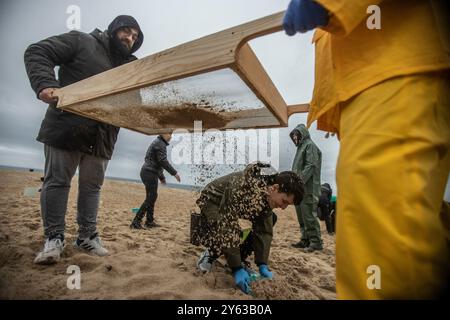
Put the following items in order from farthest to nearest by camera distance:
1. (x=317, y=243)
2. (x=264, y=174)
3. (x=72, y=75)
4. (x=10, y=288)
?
(x=317, y=243) → (x=264, y=174) → (x=72, y=75) → (x=10, y=288)

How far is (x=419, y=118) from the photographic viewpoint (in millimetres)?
730

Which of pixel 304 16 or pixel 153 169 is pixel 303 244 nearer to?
pixel 153 169

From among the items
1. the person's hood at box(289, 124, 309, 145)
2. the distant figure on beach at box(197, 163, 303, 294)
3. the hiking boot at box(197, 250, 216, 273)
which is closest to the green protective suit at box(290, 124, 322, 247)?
the person's hood at box(289, 124, 309, 145)

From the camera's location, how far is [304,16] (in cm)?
80

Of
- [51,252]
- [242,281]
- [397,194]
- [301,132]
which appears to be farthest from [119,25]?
[301,132]

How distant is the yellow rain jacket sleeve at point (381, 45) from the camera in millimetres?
762

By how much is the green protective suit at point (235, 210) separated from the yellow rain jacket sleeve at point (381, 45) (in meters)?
1.24

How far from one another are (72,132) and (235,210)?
4.79 feet

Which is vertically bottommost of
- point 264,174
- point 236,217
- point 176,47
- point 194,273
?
point 194,273

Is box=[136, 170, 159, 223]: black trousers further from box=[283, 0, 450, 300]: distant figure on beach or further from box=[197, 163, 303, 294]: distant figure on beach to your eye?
box=[283, 0, 450, 300]: distant figure on beach

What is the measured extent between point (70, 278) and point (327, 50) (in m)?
1.87

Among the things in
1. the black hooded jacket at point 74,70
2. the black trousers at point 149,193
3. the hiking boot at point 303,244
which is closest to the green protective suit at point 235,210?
the black hooded jacket at point 74,70

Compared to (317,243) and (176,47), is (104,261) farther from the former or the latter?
(317,243)
